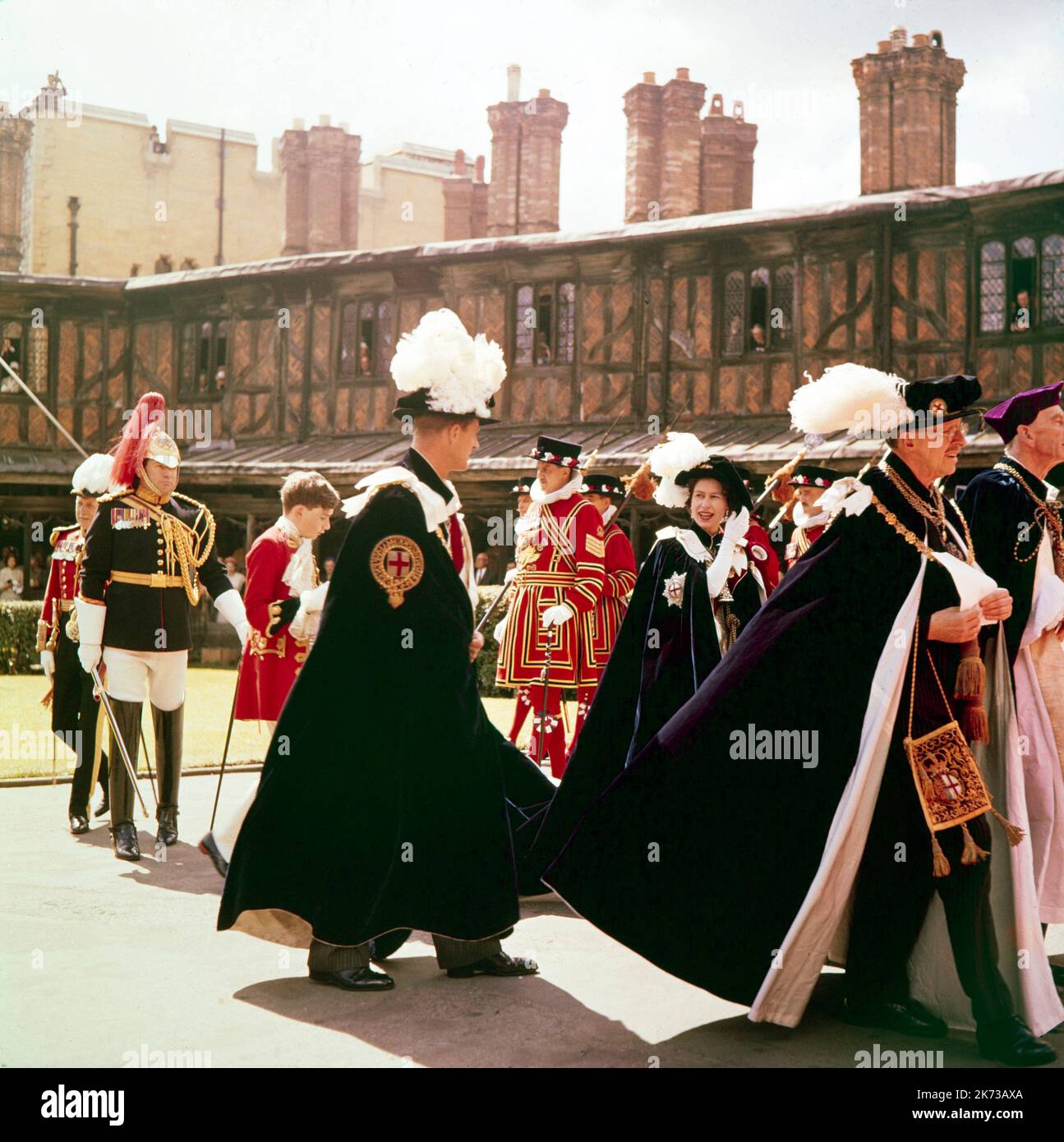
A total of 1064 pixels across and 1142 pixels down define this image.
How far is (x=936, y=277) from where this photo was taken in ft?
64.6

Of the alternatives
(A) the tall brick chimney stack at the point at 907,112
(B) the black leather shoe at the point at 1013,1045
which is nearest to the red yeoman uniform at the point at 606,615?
(B) the black leather shoe at the point at 1013,1045

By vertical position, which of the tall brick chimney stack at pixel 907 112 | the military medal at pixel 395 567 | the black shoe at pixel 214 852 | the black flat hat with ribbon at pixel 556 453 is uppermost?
the tall brick chimney stack at pixel 907 112

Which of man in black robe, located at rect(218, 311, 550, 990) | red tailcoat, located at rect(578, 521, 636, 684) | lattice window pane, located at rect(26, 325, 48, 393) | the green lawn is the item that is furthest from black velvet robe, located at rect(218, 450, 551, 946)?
lattice window pane, located at rect(26, 325, 48, 393)

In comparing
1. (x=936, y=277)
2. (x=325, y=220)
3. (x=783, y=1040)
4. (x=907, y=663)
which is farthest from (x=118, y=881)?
(x=325, y=220)

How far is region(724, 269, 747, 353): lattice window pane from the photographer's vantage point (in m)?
21.4

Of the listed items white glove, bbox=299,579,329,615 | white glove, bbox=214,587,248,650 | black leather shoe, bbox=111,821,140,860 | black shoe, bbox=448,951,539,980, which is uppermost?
white glove, bbox=299,579,329,615

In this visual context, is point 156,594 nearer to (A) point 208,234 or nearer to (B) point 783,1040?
(B) point 783,1040

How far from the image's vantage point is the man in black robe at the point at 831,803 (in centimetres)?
460

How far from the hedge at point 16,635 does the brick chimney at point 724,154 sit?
16495 millimetres

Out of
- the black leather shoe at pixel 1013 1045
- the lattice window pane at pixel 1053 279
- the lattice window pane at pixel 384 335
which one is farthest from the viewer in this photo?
the lattice window pane at pixel 384 335

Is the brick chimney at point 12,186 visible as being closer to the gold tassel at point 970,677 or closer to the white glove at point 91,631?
the white glove at point 91,631

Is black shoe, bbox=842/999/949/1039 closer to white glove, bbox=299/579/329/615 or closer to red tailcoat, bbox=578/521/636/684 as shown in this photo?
white glove, bbox=299/579/329/615

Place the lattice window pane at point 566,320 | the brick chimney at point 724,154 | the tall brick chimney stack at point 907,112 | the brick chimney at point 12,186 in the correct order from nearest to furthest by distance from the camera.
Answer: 1. the lattice window pane at point 566,320
2. the tall brick chimney stack at point 907,112
3. the brick chimney at point 724,154
4. the brick chimney at point 12,186

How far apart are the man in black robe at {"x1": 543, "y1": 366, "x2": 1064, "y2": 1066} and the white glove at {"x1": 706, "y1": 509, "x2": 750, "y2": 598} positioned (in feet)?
8.38
